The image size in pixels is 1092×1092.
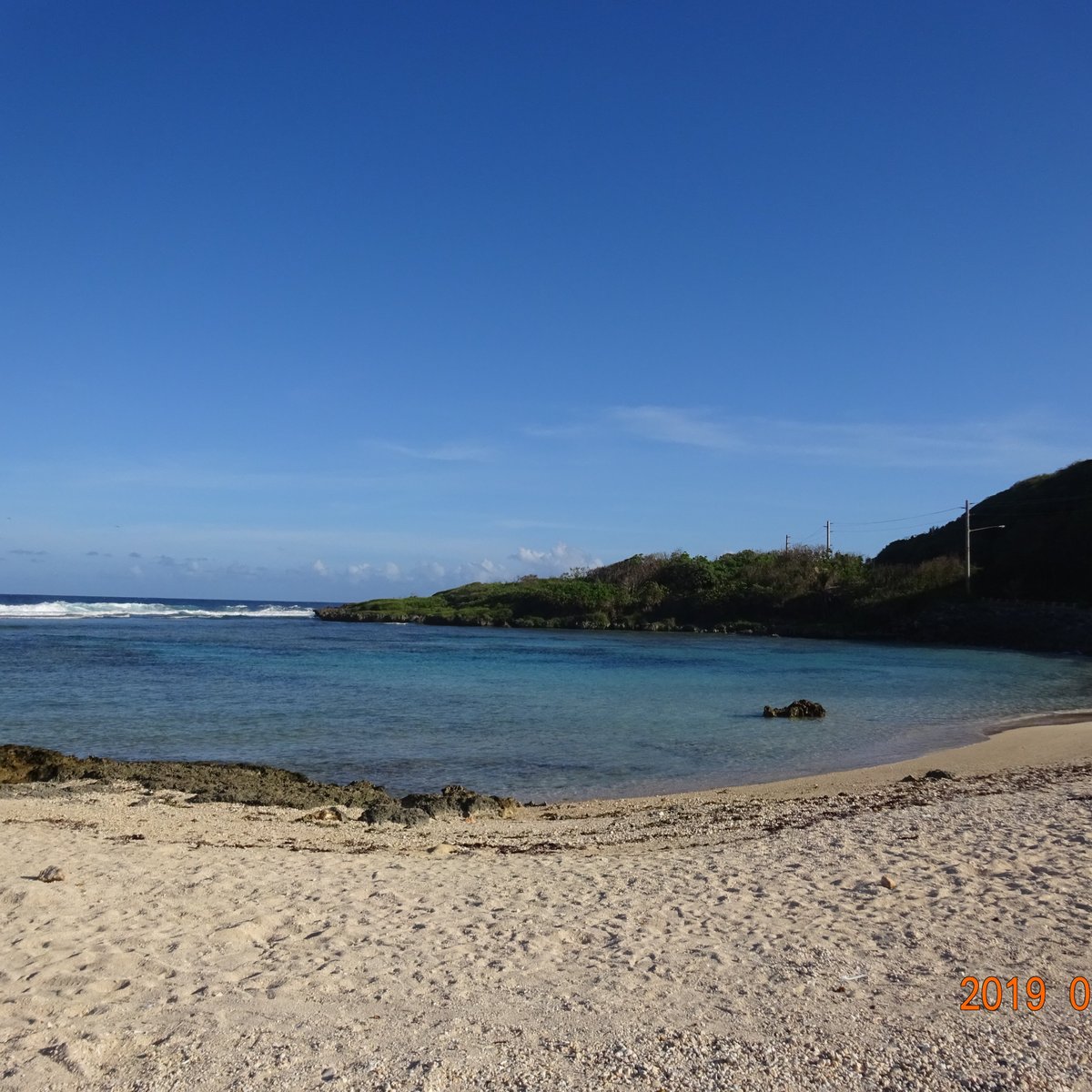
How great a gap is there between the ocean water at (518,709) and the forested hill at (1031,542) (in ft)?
62.1

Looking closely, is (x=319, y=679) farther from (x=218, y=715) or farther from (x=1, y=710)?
(x=1, y=710)

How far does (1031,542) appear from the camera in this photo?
2505 inches

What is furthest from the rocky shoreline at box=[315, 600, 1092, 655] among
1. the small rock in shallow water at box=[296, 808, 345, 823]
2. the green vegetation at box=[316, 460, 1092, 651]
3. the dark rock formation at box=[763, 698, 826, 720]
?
the small rock in shallow water at box=[296, 808, 345, 823]

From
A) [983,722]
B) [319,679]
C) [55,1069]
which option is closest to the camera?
[55,1069]

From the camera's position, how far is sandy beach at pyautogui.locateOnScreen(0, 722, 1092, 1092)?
175 inches

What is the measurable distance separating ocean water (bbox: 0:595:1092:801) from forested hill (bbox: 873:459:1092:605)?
1894 centimetres

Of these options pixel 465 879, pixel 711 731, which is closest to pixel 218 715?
pixel 711 731

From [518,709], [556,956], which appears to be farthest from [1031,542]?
[556,956]

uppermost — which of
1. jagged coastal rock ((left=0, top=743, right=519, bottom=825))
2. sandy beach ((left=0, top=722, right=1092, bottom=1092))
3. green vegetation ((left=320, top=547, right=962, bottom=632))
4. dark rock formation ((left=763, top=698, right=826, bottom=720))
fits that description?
green vegetation ((left=320, top=547, right=962, bottom=632))

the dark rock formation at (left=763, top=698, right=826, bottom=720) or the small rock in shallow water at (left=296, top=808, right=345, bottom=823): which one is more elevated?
the dark rock formation at (left=763, top=698, right=826, bottom=720)

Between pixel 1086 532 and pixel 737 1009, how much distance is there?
214 feet

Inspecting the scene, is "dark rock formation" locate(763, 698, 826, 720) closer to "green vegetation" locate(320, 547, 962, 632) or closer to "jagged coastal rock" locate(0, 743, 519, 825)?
"jagged coastal rock" locate(0, 743, 519, 825)

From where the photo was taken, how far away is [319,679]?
28.6m

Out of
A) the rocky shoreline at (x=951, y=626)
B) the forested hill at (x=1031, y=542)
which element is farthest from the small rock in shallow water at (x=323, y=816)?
the forested hill at (x=1031, y=542)
